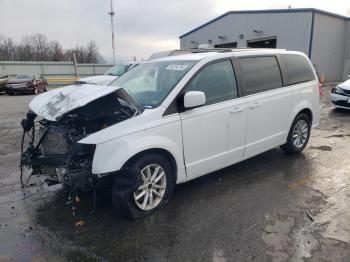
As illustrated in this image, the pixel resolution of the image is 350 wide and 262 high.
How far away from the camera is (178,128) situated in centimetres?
400

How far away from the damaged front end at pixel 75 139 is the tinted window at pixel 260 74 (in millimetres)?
1840

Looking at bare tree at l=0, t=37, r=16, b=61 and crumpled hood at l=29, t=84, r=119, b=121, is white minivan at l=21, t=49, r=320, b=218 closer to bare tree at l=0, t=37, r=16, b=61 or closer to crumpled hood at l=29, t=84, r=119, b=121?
crumpled hood at l=29, t=84, r=119, b=121

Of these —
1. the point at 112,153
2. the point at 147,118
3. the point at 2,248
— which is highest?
the point at 147,118

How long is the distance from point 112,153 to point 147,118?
59 cm

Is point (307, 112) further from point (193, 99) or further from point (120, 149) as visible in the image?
point (120, 149)

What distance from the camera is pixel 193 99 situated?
13.0 ft

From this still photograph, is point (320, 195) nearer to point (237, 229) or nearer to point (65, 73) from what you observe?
point (237, 229)

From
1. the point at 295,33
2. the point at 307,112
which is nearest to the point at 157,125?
the point at 307,112

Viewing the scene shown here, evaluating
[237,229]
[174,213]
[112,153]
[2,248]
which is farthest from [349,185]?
[2,248]

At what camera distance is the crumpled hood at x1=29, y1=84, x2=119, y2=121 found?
366cm

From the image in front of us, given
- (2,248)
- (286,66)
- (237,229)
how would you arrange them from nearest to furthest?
(2,248) → (237,229) → (286,66)

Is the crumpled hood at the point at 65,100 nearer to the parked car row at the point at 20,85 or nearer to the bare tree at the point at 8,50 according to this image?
the parked car row at the point at 20,85

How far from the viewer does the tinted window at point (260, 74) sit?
4.89 metres

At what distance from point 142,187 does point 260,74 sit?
2.62 m
